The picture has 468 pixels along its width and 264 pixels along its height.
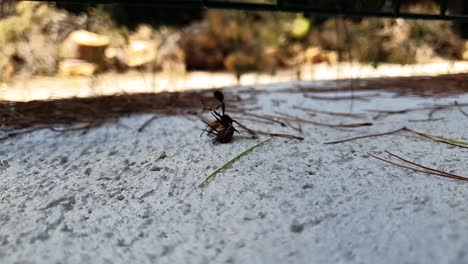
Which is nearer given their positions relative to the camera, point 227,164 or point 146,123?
point 227,164

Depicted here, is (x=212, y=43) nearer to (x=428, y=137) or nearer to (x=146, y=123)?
(x=146, y=123)

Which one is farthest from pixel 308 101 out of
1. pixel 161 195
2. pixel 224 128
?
pixel 161 195

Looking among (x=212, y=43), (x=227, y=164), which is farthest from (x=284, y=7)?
(x=212, y=43)

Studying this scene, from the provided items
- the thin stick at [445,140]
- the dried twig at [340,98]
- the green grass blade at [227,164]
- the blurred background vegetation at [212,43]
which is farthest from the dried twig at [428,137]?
the blurred background vegetation at [212,43]

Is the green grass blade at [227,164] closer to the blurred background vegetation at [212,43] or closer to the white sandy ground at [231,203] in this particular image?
the white sandy ground at [231,203]

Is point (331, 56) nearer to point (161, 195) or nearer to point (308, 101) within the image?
point (308, 101)

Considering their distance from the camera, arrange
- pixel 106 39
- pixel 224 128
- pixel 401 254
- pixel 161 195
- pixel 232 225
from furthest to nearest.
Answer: pixel 106 39 < pixel 224 128 < pixel 161 195 < pixel 232 225 < pixel 401 254

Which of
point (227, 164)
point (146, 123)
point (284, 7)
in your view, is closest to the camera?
point (227, 164)
